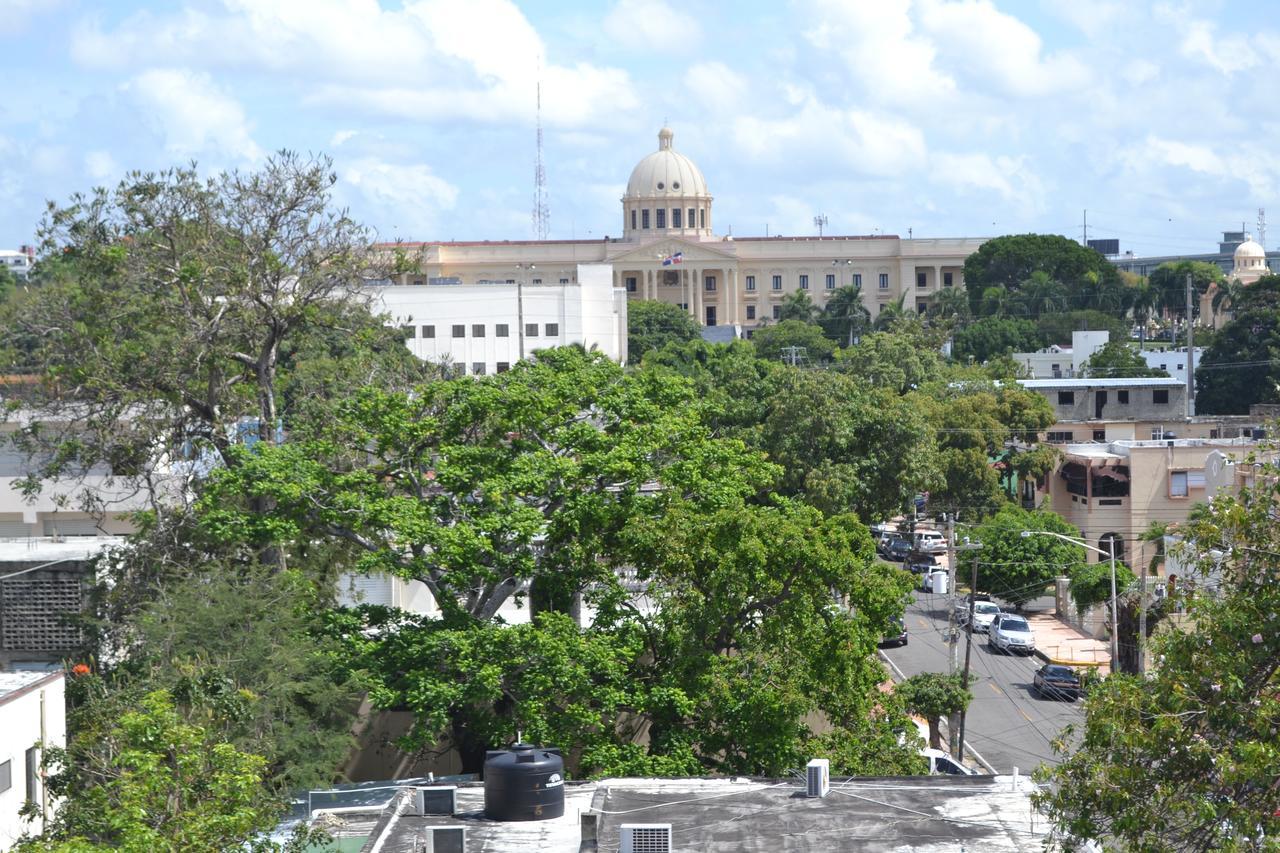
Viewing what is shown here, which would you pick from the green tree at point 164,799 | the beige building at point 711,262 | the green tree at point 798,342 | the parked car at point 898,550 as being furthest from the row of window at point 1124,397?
the beige building at point 711,262

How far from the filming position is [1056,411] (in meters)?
83.3

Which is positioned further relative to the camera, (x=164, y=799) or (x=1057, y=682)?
(x=1057, y=682)

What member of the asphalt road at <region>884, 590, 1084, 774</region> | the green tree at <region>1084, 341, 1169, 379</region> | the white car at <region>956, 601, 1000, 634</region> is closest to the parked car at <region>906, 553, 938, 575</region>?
the asphalt road at <region>884, 590, 1084, 774</region>

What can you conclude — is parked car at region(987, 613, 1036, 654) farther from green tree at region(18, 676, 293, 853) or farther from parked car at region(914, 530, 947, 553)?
green tree at region(18, 676, 293, 853)

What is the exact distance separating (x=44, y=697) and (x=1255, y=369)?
316ft

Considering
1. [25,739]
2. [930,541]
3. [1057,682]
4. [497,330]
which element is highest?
[497,330]

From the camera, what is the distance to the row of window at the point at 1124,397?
83188 mm

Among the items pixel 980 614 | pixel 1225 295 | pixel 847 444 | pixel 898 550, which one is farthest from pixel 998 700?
pixel 1225 295

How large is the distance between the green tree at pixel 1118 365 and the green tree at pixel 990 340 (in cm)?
1754

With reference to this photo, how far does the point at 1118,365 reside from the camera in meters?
105

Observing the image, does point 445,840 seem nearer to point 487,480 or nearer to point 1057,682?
point 487,480

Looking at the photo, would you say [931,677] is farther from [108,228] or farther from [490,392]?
[108,228]

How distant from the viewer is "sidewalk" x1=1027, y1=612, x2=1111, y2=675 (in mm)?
50969

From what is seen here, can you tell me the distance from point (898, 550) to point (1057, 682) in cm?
2054
